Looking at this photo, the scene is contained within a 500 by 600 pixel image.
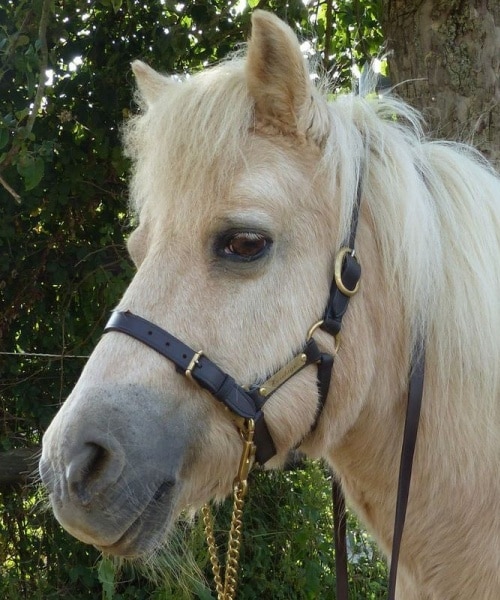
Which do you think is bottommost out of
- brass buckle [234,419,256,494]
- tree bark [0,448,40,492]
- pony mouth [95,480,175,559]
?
tree bark [0,448,40,492]

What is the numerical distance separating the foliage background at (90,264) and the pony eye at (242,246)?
6.87ft

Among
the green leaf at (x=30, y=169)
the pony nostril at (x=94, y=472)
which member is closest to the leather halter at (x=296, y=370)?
the pony nostril at (x=94, y=472)

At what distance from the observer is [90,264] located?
4039 millimetres

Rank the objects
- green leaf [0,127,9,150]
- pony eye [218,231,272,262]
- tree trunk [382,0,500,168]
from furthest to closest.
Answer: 1. green leaf [0,127,9,150]
2. tree trunk [382,0,500,168]
3. pony eye [218,231,272,262]

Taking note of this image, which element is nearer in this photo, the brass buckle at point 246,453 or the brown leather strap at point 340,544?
the brass buckle at point 246,453

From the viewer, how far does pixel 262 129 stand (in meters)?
1.88

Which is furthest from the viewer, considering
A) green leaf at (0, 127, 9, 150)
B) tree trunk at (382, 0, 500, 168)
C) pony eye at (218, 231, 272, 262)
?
green leaf at (0, 127, 9, 150)

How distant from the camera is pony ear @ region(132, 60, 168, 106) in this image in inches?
88.1

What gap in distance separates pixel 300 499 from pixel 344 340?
109 inches

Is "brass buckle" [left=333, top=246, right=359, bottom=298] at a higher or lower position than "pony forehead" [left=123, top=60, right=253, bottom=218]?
lower

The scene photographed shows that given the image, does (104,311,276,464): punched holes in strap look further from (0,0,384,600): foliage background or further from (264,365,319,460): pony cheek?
(0,0,384,600): foliage background

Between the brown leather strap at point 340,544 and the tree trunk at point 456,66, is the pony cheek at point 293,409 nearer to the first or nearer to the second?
the brown leather strap at point 340,544

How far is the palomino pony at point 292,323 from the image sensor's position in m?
1.65

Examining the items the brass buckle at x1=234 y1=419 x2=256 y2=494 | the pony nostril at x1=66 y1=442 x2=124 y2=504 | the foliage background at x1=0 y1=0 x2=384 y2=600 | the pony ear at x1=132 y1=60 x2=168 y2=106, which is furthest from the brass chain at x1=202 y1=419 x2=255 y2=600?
the foliage background at x1=0 y1=0 x2=384 y2=600
